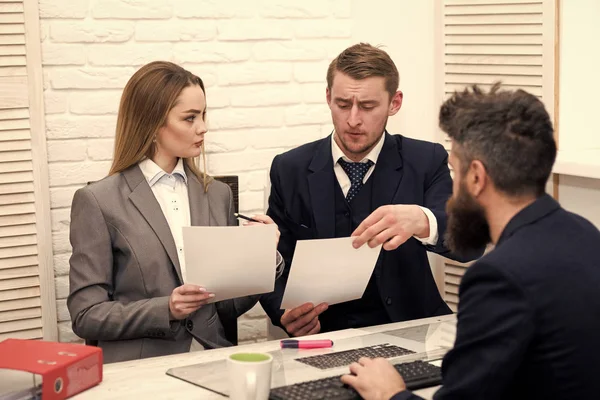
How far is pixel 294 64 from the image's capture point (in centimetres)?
331

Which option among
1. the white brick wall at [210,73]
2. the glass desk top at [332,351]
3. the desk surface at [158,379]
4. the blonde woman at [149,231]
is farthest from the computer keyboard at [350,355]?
the white brick wall at [210,73]

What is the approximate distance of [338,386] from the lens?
1.80 meters

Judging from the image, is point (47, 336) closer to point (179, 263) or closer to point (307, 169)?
point (179, 263)

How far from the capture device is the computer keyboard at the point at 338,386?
1.74m

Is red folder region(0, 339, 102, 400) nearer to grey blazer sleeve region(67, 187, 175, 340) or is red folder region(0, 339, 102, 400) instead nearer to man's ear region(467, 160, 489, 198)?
grey blazer sleeve region(67, 187, 175, 340)

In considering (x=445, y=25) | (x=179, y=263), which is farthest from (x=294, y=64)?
(x=179, y=263)

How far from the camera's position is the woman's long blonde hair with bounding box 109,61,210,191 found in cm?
253

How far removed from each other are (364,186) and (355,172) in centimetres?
6

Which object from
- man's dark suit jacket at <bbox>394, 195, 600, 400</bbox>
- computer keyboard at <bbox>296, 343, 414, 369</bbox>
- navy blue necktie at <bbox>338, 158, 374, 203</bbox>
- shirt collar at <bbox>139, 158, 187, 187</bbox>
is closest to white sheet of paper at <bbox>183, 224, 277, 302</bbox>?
computer keyboard at <bbox>296, 343, 414, 369</bbox>

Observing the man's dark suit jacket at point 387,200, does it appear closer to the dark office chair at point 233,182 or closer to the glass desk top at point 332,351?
the dark office chair at point 233,182

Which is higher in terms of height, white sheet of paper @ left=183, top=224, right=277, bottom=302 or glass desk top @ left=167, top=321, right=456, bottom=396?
white sheet of paper @ left=183, top=224, right=277, bottom=302

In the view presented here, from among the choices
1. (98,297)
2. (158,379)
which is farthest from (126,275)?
(158,379)

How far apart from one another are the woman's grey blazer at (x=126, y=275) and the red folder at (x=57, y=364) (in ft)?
1.33

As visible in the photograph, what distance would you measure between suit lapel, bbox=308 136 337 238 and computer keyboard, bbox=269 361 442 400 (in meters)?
0.87
